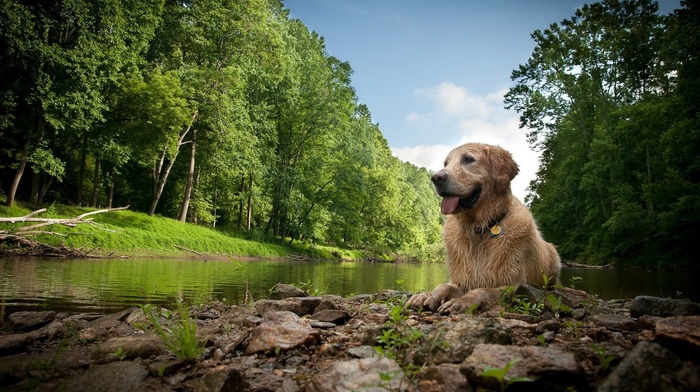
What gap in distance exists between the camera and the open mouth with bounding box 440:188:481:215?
4.04m

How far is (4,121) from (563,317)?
75.8 feet

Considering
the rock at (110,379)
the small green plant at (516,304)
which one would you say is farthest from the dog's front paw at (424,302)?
the rock at (110,379)

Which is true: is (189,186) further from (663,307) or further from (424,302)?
(663,307)

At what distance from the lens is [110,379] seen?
199cm

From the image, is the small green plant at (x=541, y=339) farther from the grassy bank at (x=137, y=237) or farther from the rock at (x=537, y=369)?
the grassy bank at (x=137, y=237)

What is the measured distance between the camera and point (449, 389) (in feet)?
5.34

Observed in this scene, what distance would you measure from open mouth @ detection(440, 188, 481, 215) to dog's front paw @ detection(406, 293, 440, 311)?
898 millimetres

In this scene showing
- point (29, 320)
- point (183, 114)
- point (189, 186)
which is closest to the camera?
point (29, 320)

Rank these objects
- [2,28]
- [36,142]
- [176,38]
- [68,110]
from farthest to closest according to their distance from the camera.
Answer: [176,38]
[36,142]
[68,110]
[2,28]

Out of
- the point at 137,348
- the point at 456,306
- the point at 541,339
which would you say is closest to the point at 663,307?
the point at 456,306

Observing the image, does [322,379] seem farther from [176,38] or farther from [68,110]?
[176,38]

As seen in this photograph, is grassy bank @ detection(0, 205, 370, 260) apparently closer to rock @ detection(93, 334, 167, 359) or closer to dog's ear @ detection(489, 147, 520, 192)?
rock @ detection(93, 334, 167, 359)

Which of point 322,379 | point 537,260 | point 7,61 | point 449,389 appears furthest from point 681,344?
point 7,61

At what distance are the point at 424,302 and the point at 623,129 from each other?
970 inches
